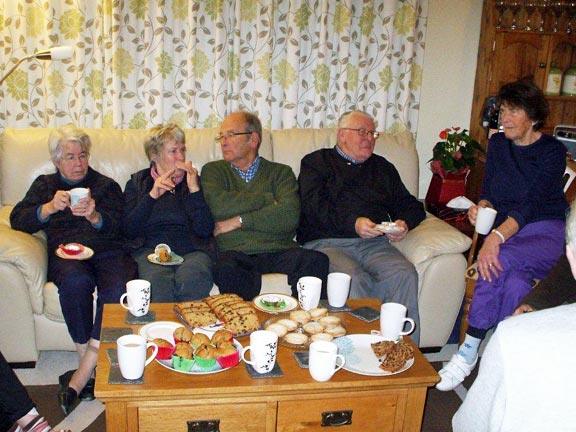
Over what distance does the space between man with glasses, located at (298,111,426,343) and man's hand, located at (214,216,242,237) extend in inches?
14.2

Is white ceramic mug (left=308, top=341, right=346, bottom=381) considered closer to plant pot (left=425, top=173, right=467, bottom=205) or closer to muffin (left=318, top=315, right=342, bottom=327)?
muffin (left=318, top=315, right=342, bottom=327)

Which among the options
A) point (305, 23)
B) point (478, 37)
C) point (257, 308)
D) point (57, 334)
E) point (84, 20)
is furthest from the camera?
point (478, 37)

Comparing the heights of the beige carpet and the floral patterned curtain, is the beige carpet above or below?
below

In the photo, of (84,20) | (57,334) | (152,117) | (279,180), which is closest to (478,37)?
(279,180)

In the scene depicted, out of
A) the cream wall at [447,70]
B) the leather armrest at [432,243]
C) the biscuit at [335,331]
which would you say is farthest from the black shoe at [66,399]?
the cream wall at [447,70]

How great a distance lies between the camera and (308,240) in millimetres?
3252

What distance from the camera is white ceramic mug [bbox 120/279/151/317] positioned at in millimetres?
2156

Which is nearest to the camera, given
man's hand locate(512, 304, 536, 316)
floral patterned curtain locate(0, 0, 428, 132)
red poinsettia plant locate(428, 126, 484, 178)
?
man's hand locate(512, 304, 536, 316)

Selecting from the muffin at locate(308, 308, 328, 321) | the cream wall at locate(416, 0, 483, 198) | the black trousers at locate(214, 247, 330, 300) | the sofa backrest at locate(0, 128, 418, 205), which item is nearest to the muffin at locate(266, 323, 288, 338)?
the muffin at locate(308, 308, 328, 321)

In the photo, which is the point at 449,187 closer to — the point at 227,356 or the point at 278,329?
the point at 278,329

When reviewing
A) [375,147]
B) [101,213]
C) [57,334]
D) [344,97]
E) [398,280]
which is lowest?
[57,334]

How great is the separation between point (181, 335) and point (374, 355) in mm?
619

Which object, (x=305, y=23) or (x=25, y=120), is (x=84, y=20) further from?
(x=305, y=23)

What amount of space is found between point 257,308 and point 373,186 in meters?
1.23
